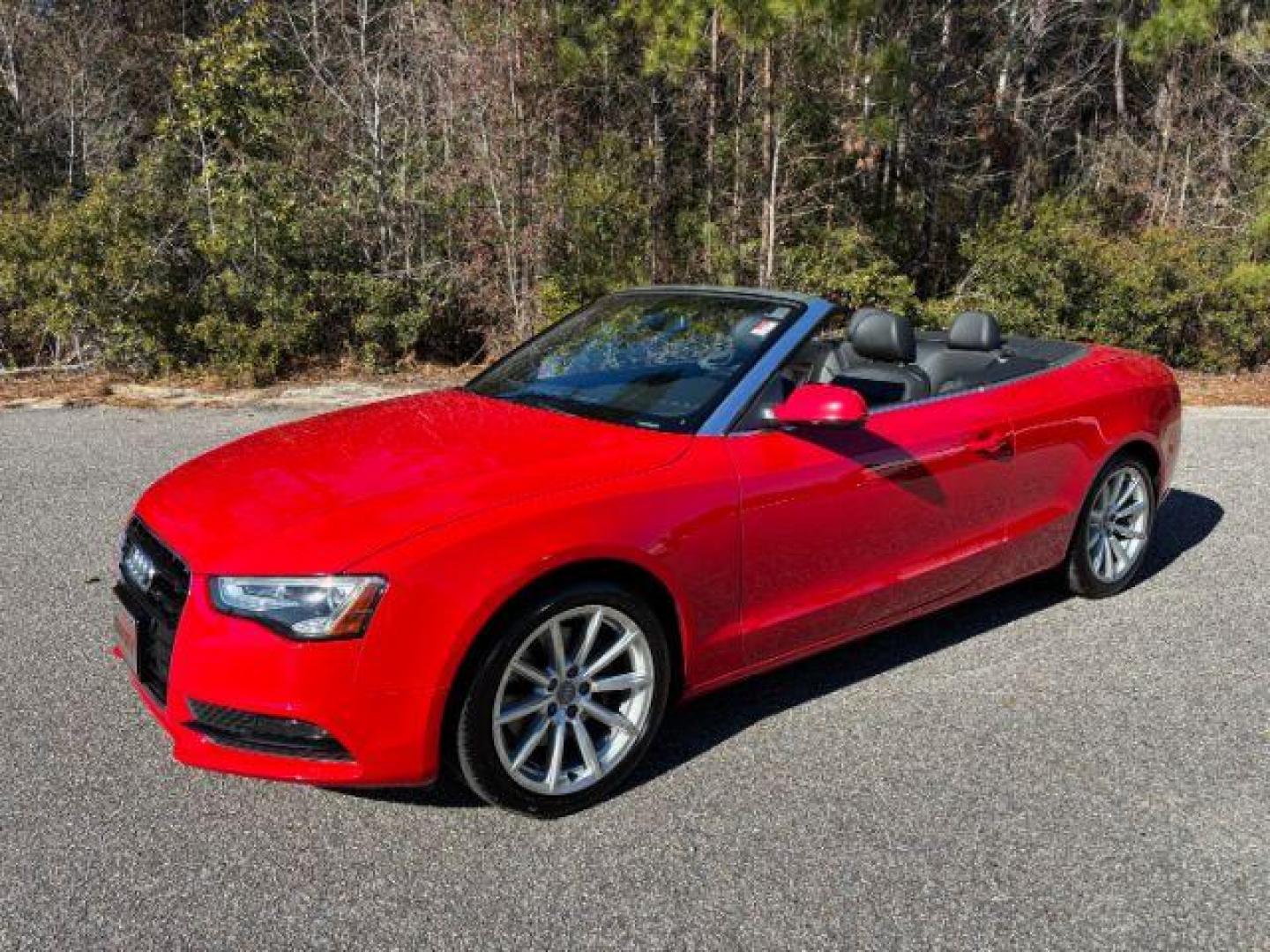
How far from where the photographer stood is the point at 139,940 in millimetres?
2674

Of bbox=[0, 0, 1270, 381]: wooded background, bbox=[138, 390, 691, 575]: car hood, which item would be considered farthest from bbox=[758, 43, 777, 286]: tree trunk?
bbox=[138, 390, 691, 575]: car hood

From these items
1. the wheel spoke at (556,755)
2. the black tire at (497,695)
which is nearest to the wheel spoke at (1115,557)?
the black tire at (497,695)

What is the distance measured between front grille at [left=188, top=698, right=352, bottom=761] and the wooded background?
9216 mm


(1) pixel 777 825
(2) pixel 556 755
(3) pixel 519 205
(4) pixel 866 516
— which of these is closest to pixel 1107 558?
(4) pixel 866 516

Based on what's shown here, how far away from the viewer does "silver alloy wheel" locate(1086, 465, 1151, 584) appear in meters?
5.00

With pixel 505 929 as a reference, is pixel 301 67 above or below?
above

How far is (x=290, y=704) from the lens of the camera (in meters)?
2.87

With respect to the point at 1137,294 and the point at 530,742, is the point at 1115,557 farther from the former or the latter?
the point at 1137,294

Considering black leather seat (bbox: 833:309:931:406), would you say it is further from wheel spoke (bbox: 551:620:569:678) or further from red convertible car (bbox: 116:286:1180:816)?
wheel spoke (bbox: 551:620:569:678)

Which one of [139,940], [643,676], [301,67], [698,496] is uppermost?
[301,67]

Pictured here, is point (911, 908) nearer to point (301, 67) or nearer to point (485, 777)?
point (485, 777)

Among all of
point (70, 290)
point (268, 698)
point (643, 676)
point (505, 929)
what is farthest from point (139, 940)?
point (70, 290)

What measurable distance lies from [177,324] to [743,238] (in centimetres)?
643

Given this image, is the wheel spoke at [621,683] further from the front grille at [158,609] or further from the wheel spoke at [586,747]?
the front grille at [158,609]
